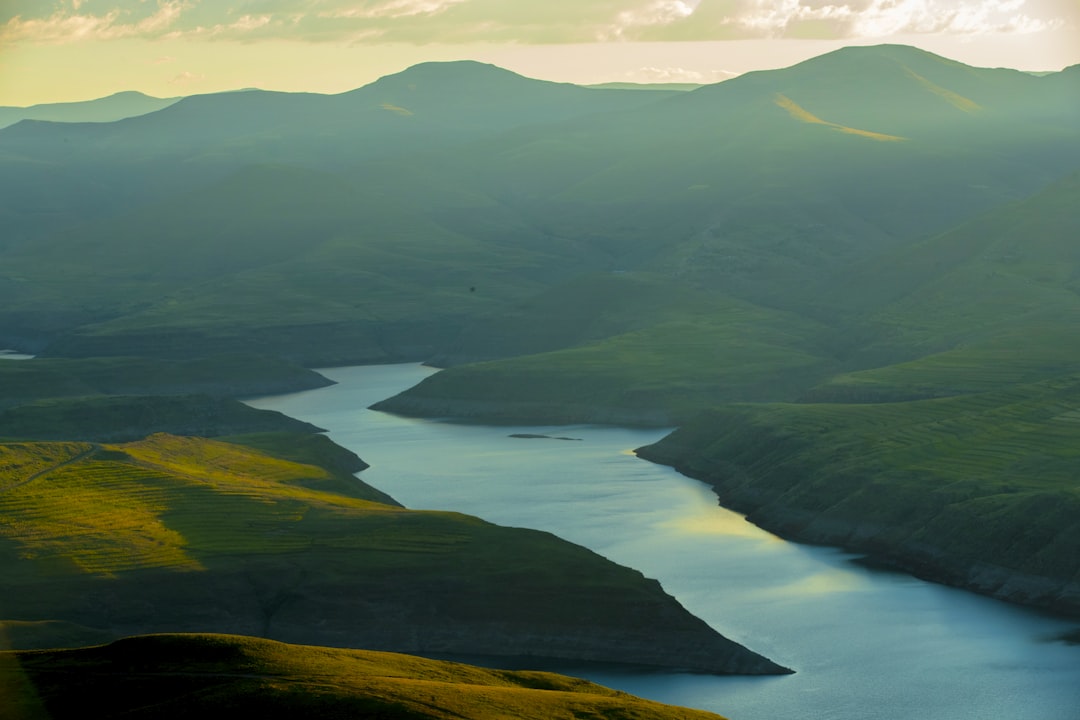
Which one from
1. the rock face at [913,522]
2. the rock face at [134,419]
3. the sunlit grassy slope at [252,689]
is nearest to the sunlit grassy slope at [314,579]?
the sunlit grassy slope at [252,689]

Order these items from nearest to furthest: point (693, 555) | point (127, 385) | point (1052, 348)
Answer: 1. point (693, 555)
2. point (1052, 348)
3. point (127, 385)

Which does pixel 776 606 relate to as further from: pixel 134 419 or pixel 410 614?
pixel 134 419

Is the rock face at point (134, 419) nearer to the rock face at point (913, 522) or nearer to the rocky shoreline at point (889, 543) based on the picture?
the rocky shoreline at point (889, 543)

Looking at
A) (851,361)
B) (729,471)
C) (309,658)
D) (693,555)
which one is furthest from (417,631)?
Result: (851,361)

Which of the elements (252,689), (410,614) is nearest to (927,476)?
(410,614)

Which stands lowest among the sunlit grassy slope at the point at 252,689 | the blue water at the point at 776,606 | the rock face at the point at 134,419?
the rock face at the point at 134,419

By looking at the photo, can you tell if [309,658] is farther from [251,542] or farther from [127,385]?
[127,385]

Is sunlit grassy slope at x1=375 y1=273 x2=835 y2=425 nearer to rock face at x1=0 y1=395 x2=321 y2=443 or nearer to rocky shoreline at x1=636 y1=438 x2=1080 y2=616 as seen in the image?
rock face at x1=0 y1=395 x2=321 y2=443
